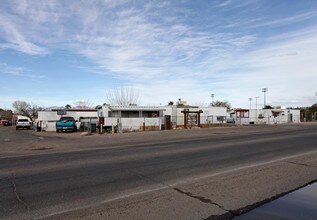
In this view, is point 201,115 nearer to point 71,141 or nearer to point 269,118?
point 269,118

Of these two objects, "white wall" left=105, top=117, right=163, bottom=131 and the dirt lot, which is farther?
"white wall" left=105, top=117, right=163, bottom=131

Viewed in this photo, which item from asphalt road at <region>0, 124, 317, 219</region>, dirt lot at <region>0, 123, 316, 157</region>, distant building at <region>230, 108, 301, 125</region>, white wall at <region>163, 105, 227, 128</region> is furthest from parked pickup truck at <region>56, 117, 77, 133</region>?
distant building at <region>230, 108, 301, 125</region>

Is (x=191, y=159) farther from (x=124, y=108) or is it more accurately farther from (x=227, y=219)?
(x=124, y=108)

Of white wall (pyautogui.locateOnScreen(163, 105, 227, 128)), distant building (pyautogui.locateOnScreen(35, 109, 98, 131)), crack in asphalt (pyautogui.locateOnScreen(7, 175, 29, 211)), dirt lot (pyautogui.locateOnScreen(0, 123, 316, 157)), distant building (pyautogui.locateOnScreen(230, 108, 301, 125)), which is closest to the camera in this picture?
crack in asphalt (pyautogui.locateOnScreen(7, 175, 29, 211))

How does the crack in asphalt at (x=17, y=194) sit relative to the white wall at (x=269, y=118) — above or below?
below

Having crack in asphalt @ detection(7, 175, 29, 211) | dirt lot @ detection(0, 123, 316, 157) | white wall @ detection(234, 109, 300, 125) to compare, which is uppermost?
white wall @ detection(234, 109, 300, 125)

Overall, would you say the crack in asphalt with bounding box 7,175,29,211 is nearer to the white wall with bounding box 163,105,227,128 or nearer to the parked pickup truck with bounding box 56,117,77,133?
the parked pickup truck with bounding box 56,117,77,133

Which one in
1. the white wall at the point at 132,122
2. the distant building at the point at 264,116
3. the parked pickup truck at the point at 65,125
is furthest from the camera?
the distant building at the point at 264,116

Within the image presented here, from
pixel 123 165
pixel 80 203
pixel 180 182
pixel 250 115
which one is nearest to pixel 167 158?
pixel 123 165

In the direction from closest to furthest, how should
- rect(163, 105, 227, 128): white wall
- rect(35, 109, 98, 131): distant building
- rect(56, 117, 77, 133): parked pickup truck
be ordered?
rect(56, 117, 77, 133): parked pickup truck → rect(163, 105, 227, 128): white wall → rect(35, 109, 98, 131): distant building

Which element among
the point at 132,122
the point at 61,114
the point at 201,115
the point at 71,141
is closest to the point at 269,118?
the point at 201,115

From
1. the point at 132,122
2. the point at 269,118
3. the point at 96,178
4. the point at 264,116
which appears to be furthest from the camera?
the point at 264,116

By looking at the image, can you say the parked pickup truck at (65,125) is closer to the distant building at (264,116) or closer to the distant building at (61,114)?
the distant building at (61,114)

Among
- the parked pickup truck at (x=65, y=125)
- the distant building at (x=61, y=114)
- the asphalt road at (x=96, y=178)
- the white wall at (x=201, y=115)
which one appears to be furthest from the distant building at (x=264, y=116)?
the asphalt road at (x=96, y=178)
